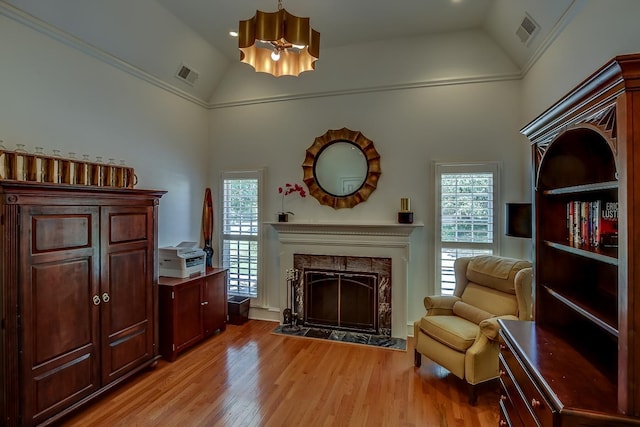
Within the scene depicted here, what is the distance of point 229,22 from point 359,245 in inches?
119

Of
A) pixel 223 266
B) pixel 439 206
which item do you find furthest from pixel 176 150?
pixel 439 206

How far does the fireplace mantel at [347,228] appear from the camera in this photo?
3896 mm

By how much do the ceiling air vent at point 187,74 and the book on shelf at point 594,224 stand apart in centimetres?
432

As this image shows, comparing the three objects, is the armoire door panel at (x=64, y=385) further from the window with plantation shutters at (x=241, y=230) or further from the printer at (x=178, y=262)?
the window with plantation shutters at (x=241, y=230)

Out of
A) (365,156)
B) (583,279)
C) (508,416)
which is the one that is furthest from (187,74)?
(508,416)

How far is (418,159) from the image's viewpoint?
4047 mm

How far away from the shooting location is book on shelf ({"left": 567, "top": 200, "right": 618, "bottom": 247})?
159 centimetres

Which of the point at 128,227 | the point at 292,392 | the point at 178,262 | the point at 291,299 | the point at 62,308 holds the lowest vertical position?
the point at 292,392

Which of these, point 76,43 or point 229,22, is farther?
point 229,22

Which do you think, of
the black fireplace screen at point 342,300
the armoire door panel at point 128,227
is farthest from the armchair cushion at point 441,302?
the armoire door panel at point 128,227

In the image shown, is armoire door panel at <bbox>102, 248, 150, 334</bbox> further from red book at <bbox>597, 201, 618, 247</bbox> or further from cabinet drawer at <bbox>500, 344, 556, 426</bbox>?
red book at <bbox>597, 201, 618, 247</bbox>

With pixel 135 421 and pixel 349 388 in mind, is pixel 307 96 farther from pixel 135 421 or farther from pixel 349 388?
pixel 135 421

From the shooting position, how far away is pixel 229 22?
365 cm

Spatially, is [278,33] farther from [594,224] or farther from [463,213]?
[463,213]
